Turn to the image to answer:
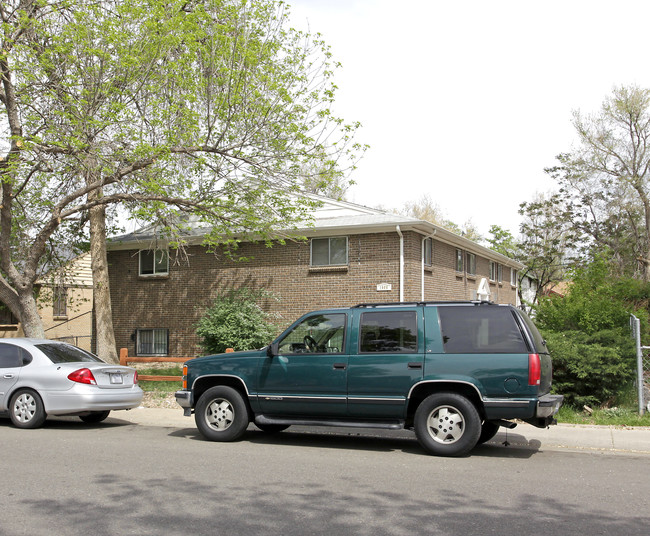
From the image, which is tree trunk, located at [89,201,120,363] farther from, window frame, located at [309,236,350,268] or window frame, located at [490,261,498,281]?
window frame, located at [490,261,498,281]

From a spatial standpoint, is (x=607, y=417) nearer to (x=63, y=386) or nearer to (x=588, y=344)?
(x=588, y=344)

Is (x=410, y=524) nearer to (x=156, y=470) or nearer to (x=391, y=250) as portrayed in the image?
(x=156, y=470)

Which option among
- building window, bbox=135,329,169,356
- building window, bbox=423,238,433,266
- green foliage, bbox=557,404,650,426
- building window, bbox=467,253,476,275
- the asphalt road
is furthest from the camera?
building window, bbox=467,253,476,275

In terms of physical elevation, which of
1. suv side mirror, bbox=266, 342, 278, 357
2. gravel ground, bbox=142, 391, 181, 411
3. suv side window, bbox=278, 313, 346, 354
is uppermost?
suv side window, bbox=278, 313, 346, 354

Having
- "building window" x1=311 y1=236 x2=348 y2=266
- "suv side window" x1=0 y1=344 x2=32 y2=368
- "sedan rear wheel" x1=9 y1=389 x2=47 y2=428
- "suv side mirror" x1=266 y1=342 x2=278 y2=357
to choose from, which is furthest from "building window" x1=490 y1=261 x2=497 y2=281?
"sedan rear wheel" x1=9 y1=389 x2=47 y2=428

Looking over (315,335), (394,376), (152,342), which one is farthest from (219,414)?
(152,342)

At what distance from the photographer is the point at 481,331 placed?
8.34 m

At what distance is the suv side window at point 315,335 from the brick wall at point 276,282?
971 cm

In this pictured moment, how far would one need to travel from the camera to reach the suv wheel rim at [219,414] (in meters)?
9.40

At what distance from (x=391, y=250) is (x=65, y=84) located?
31.0 feet

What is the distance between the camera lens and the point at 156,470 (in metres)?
7.32

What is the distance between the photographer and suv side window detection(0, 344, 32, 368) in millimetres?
10805

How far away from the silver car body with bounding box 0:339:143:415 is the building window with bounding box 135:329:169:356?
11617 millimetres

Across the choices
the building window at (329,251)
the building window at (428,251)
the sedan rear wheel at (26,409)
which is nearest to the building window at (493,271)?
the building window at (428,251)
